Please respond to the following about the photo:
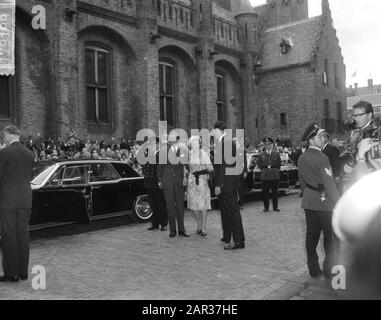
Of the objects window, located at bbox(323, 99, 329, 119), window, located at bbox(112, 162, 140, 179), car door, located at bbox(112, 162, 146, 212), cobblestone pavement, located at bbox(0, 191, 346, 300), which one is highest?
window, located at bbox(323, 99, 329, 119)

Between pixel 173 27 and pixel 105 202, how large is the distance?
587 inches

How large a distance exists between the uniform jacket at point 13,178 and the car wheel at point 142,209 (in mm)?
4545

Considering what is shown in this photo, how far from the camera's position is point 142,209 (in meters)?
9.99

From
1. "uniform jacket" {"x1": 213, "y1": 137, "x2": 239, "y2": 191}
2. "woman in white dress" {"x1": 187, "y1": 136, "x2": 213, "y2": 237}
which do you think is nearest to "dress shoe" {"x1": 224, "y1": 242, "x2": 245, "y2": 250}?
"uniform jacket" {"x1": 213, "y1": 137, "x2": 239, "y2": 191}

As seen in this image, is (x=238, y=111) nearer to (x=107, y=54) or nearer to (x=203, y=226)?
(x=107, y=54)

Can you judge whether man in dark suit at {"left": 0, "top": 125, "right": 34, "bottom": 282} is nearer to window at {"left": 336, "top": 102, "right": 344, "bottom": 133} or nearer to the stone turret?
window at {"left": 336, "top": 102, "right": 344, "bottom": 133}

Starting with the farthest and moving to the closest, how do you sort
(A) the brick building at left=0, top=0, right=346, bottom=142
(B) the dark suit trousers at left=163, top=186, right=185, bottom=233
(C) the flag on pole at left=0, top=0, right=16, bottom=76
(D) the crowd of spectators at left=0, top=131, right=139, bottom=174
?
(A) the brick building at left=0, top=0, right=346, bottom=142, (D) the crowd of spectators at left=0, top=131, right=139, bottom=174, (C) the flag on pole at left=0, top=0, right=16, bottom=76, (B) the dark suit trousers at left=163, top=186, right=185, bottom=233

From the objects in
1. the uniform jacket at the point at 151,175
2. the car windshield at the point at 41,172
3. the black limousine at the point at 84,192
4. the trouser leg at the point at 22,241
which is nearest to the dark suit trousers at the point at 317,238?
the trouser leg at the point at 22,241

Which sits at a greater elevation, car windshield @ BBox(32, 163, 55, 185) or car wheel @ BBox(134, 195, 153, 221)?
car windshield @ BBox(32, 163, 55, 185)

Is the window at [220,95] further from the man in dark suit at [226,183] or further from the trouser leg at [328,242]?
the trouser leg at [328,242]

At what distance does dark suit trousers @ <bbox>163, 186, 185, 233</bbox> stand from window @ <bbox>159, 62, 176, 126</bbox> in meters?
14.1

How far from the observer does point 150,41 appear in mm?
19516

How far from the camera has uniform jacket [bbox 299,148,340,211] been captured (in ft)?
16.1
